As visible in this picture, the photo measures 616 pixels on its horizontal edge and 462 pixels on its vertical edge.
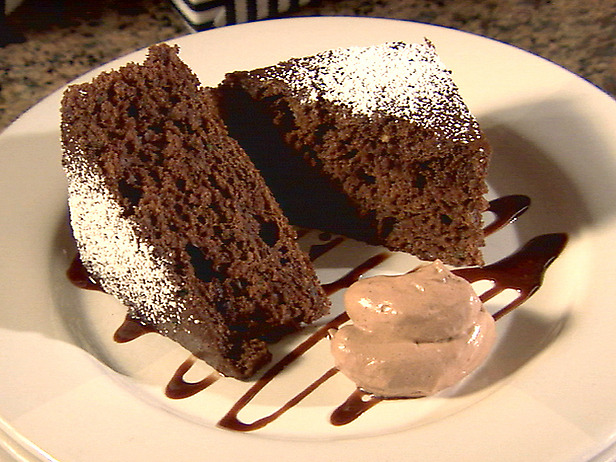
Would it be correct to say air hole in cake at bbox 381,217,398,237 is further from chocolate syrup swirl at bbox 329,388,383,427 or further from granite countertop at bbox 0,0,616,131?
granite countertop at bbox 0,0,616,131

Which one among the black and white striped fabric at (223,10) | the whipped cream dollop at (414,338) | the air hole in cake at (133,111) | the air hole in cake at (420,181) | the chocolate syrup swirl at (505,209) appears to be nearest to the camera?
the whipped cream dollop at (414,338)

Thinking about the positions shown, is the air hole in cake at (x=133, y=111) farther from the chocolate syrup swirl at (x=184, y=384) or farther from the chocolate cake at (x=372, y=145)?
the chocolate syrup swirl at (x=184, y=384)

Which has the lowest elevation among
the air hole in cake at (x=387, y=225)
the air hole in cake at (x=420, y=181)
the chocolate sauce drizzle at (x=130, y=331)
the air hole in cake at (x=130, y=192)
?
the air hole in cake at (x=387, y=225)

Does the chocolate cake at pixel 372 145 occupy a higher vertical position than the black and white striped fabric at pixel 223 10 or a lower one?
lower

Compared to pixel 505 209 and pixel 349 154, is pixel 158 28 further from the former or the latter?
pixel 505 209

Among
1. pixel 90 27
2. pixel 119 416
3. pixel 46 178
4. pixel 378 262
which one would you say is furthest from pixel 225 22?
pixel 119 416

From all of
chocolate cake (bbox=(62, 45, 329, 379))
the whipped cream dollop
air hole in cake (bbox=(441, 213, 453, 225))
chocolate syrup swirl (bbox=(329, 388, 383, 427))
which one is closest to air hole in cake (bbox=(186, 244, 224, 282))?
chocolate cake (bbox=(62, 45, 329, 379))

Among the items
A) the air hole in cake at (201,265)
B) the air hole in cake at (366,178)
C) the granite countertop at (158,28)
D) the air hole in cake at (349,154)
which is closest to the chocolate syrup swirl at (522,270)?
the air hole in cake at (366,178)

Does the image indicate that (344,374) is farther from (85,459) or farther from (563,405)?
(85,459)
